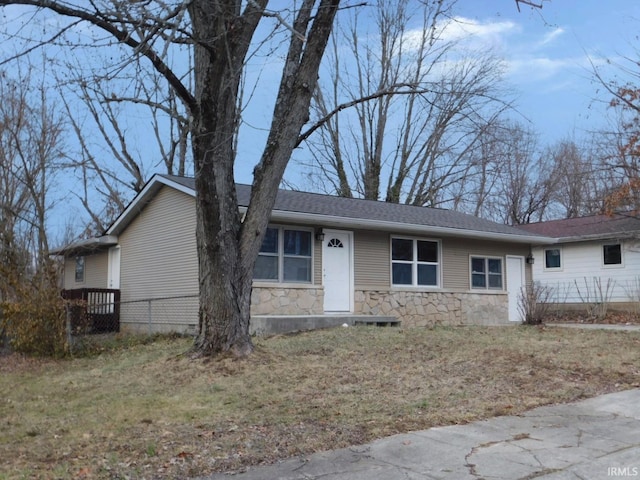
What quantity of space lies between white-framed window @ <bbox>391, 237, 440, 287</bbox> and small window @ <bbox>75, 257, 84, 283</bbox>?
10597 millimetres

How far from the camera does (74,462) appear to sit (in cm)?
525

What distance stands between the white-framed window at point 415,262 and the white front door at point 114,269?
804 cm

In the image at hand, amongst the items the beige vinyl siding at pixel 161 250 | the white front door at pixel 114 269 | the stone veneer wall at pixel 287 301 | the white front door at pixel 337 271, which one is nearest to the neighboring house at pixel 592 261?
the white front door at pixel 337 271

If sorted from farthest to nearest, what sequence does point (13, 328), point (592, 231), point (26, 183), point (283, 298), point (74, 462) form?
point (592, 231) → point (26, 183) → point (283, 298) → point (13, 328) → point (74, 462)

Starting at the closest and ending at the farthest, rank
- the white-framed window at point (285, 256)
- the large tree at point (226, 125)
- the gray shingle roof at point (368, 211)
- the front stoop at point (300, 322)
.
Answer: the large tree at point (226, 125) → the front stoop at point (300, 322) → the white-framed window at point (285, 256) → the gray shingle roof at point (368, 211)

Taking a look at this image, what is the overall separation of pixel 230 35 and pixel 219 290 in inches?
→ 144

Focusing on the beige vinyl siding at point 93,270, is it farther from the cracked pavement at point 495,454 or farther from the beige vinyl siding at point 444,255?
the cracked pavement at point 495,454

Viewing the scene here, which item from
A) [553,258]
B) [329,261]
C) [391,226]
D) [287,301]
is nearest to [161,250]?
[287,301]

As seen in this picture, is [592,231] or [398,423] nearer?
[398,423]

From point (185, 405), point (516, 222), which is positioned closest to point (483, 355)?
point (185, 405)

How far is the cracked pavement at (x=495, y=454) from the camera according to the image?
15.3ft

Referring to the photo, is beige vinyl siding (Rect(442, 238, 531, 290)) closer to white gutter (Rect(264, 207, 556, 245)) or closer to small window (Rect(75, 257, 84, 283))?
white gutter (Rect(264, 207, 556, 245))

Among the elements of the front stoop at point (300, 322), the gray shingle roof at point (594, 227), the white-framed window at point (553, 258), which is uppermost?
the gray shingle roof at point (594, 227)

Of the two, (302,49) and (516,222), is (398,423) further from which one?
(516,222)
